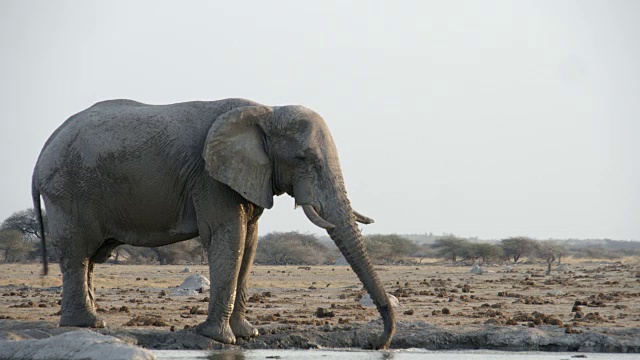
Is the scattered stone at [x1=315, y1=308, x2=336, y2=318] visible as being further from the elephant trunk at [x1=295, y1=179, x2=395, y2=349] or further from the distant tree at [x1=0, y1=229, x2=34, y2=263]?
the distant tree at [x1=0, y1=229, x2=34, y2=263]

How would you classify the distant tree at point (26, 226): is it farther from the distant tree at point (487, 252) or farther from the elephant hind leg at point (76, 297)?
the elephant hind leg at point (76, 297)

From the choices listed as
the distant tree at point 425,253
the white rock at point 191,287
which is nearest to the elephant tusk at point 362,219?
the white rock at point 191,287

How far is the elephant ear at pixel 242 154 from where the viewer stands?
14.9 meters

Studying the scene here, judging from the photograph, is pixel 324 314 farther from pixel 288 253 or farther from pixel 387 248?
pixel 387 248

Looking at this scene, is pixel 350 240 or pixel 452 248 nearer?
pixel 350 240

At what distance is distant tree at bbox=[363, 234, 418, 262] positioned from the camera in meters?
75.5

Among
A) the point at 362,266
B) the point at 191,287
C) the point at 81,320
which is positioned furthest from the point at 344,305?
the point at 362,266

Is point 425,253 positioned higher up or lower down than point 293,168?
higher up

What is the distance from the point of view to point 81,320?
15.8m

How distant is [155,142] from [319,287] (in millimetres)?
18810

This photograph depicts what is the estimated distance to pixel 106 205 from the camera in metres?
15.7

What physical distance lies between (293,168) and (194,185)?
1.51m

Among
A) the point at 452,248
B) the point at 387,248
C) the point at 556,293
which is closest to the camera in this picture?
the point at 556,293

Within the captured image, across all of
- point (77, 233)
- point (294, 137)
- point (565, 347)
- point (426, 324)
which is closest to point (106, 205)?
point (77, 233)
